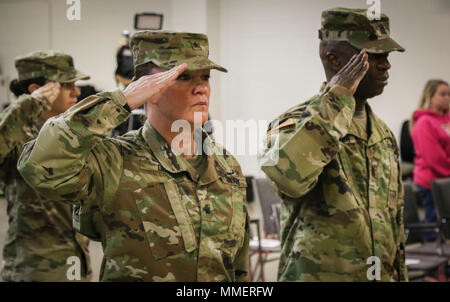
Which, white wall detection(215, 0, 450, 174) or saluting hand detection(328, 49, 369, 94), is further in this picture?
white wall detection(215, 0, 450, 174)

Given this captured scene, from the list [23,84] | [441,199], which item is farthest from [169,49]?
[441,199]

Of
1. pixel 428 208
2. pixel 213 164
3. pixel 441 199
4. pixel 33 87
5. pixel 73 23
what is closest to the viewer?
pixel 213 164

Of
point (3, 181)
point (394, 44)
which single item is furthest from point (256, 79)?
point (3, 181)

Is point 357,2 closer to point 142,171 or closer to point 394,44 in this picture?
point 394,44

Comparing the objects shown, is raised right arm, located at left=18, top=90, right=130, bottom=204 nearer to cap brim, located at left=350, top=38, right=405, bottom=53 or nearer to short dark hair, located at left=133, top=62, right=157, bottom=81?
short dark hair, located at left=133, top=62, right=157, bottom=81

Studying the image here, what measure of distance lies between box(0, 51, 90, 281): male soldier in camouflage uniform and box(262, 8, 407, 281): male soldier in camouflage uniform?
102cm

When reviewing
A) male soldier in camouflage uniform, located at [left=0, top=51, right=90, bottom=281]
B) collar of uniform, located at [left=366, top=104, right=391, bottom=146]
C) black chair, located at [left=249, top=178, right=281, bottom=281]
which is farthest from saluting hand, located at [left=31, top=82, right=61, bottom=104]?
black chair, located at [left=249, top=178, right=281, bottom=281]

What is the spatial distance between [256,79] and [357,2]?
0.52 m

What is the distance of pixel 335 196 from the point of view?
1789mm

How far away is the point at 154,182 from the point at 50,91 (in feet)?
3.28

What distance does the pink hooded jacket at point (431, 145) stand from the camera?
4.15 meters

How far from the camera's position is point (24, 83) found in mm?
2492

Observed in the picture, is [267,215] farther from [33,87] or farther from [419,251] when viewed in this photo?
[33,87]

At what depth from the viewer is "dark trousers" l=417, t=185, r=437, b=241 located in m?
4.50
